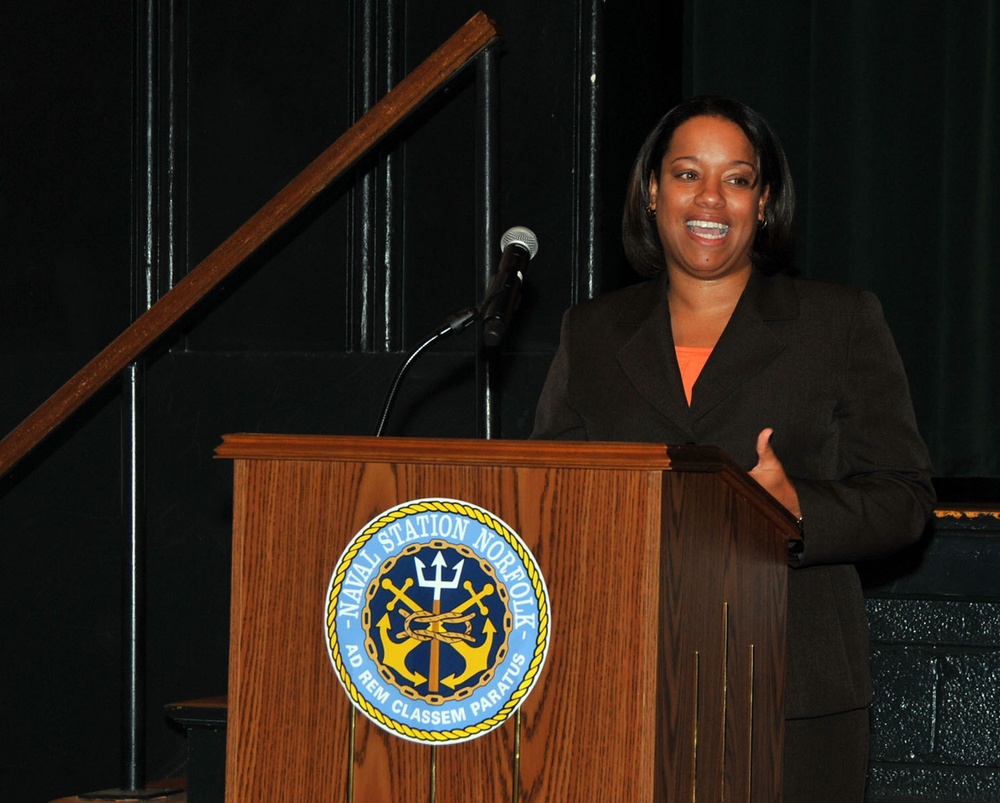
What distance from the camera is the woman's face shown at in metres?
2.08

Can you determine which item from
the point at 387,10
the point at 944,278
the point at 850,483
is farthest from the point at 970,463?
the point at 387,10

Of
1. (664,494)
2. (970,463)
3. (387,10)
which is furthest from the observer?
(387,10)

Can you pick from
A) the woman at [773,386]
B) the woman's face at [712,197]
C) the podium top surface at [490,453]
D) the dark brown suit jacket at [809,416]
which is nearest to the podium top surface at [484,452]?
the podium top surface at [490,453]

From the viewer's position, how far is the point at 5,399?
3.50 meters

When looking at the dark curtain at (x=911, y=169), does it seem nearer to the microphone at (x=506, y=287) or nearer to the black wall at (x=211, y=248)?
the black wall at (x=211, y=248)

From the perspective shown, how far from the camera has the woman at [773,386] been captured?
188cm

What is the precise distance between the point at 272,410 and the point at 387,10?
921 millimetres

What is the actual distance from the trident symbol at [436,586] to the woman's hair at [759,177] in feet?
3.13

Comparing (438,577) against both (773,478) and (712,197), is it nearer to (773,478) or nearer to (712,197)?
(773,478)

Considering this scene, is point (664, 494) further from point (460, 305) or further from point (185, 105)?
point (185, 105)

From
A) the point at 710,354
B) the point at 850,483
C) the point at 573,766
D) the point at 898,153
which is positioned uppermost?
the point at 898,153

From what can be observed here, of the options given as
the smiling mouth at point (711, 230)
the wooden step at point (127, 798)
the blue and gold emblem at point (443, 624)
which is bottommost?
the wooden step at point (127, 798)

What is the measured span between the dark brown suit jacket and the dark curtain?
44.7 inches

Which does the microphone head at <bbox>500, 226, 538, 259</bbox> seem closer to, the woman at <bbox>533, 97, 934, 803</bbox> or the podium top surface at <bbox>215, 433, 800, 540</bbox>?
the woman at <bbox>533, 97, 934, 803</bbox>
